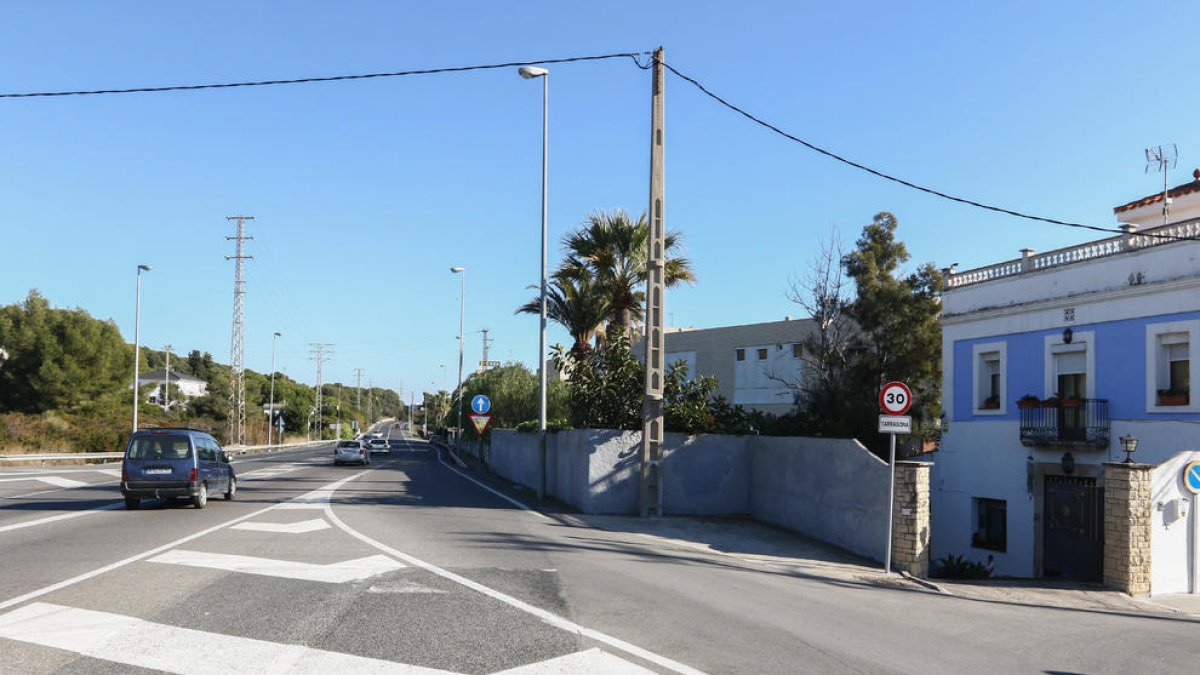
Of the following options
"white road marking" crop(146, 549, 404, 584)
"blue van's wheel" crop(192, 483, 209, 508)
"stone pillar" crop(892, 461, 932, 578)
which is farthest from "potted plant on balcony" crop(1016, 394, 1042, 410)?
"blue van's wheel" crop(192, 483, 209, 508)

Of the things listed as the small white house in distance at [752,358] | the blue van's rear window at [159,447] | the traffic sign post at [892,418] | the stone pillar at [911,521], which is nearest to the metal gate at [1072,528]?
the stone pillar at [911,521]

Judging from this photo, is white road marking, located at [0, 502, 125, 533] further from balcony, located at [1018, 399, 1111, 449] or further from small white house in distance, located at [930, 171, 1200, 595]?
balcony, located at [1018, 399, 1111, 449]

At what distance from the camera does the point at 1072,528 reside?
22281mm

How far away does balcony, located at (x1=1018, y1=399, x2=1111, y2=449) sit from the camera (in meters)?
22.1

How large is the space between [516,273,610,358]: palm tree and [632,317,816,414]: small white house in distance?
586 inches

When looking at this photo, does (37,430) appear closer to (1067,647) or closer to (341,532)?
(341,532)

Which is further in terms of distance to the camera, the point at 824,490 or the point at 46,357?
the point at 46,357

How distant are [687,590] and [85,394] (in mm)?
59595

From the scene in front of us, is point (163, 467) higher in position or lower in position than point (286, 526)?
higher

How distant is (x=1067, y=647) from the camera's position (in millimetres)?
9180

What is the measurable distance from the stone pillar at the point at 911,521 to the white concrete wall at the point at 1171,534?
11.8 ft

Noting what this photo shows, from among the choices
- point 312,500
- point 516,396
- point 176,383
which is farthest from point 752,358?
point 176,383

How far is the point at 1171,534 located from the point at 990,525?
1077 cm

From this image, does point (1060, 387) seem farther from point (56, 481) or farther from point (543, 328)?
point (56, 481)
